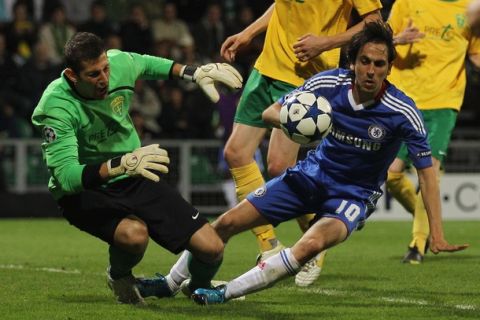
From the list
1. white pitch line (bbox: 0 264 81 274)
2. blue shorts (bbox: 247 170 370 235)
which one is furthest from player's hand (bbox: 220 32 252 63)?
white pitch line (bbox: 0 264 81 274)

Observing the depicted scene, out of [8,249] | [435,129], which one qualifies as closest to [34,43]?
[8,249]

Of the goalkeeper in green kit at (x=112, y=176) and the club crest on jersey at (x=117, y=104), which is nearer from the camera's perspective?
the goalkeeper in green kit at (x=112, y=176)

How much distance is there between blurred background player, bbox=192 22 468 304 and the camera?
6.79 metres

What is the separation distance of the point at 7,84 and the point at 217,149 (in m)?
3.17

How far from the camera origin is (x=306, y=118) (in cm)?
659

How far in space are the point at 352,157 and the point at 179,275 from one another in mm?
1327

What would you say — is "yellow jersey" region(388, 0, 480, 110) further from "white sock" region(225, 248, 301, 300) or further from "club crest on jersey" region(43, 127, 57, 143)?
"club crest on jersey" region(43, 127, 57, 143)

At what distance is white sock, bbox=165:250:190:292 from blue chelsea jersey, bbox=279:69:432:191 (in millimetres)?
954

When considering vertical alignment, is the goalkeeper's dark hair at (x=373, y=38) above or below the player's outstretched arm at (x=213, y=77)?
above

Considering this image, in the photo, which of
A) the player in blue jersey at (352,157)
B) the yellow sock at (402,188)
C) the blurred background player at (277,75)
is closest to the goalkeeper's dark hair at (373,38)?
the player in blue jersey at (352,157)

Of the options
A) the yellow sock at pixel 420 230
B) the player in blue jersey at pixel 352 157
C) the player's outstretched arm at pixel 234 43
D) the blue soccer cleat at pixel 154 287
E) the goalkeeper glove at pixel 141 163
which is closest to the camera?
the goalkeeper glove at pixel 141 163

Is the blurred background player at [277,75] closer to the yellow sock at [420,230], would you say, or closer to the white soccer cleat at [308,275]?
the white soccer cleat at [308,275]

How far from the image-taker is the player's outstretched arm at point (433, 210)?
660 centimetres

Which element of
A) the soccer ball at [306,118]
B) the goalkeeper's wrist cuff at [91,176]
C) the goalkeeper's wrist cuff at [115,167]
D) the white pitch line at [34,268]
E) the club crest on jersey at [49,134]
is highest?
the soccer ball at [306,118]
